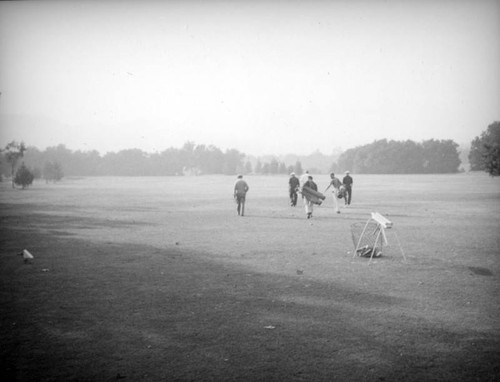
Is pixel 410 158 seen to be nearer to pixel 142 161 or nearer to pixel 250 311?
pixel 142 161

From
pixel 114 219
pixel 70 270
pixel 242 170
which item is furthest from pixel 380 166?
pixel 70 270

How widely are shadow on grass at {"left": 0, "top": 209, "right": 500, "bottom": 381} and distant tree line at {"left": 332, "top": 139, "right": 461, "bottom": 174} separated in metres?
122

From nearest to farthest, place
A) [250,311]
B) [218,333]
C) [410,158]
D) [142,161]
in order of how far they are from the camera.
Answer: [218,333] < [250,311] < [410,158] < [142,161]

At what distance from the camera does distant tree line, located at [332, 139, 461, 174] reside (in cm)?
11669

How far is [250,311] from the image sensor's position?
6605 millimetres

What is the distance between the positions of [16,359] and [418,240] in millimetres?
12255

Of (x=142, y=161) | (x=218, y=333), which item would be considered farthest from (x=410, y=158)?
(x=218, y=333)

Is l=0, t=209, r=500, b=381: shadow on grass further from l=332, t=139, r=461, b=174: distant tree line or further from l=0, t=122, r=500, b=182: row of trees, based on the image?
l=332, t=139, r=461, b=174: distant tree line

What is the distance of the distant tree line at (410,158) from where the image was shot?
383ft

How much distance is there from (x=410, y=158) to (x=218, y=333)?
126 metres

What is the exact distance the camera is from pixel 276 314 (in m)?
6.48

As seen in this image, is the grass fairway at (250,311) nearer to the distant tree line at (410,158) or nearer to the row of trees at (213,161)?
the row of trees at (213,161)

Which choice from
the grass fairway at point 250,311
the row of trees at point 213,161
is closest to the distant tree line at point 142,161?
the row of trees at point 213,161

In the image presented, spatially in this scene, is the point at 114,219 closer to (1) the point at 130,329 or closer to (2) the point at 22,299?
(2) the point at 22,299
